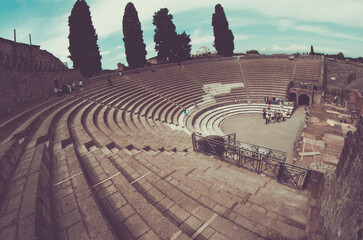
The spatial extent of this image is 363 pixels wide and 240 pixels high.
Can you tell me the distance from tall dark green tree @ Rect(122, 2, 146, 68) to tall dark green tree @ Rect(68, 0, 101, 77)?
5.77 metres

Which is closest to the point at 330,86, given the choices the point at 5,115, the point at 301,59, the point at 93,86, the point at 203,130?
the point at 301,59

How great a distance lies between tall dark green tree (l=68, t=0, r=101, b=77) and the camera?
21.1m

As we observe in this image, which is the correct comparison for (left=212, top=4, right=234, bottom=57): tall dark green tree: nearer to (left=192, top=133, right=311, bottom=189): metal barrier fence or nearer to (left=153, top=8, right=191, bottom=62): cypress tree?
(left=153, top=8, right=191, bottom=62): cypress tree

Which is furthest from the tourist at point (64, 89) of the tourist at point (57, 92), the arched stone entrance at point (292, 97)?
the arched stone entrance at point (292, 97)

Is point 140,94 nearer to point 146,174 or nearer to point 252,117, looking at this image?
point 252,117

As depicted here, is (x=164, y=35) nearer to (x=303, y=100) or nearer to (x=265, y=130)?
(x=265, y=130)

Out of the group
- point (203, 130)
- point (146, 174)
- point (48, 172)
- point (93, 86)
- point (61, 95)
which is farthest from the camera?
point (93, 86)

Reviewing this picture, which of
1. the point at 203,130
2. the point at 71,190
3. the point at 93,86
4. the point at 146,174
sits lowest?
the point at 203,130

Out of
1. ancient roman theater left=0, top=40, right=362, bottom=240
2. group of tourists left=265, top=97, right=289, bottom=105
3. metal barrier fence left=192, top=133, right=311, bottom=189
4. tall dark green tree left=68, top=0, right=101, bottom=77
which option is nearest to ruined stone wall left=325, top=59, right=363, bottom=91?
group of tourists left=265, top=97, right=289, bottom=105

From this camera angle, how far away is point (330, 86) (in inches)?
900

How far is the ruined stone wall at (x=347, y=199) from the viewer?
8.50 feet

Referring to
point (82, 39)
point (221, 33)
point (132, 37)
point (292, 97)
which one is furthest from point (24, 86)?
point (221, 33)

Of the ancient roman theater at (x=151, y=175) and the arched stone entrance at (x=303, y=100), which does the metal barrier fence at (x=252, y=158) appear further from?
the arched stone entrance at (x=303, y=100)

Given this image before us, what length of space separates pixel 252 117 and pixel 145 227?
1937cm
